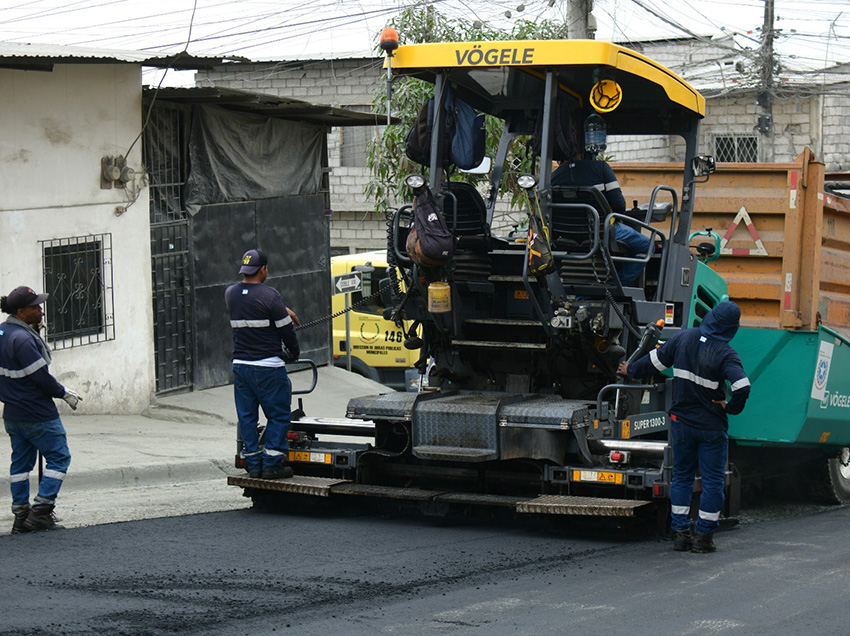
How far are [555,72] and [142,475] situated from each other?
5.52m

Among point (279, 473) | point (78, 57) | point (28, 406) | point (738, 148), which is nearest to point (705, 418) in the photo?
point (279, 473)

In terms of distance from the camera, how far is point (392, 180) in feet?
57.5

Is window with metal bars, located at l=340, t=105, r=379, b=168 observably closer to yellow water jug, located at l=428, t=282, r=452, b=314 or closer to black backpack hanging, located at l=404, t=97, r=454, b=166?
black backpack hanging, located at l=404, t=97, r=454, b=166

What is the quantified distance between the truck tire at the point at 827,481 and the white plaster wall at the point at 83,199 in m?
7.35

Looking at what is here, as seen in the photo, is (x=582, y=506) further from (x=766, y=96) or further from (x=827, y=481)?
(x=766, y=96)

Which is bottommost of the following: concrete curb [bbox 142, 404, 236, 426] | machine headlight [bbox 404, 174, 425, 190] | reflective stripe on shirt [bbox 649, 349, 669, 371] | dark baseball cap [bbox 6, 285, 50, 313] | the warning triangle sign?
concrete curb [bbox 142, 404, 236, 426]

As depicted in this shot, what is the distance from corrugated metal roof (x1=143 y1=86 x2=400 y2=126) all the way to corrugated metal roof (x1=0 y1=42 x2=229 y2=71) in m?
0.43

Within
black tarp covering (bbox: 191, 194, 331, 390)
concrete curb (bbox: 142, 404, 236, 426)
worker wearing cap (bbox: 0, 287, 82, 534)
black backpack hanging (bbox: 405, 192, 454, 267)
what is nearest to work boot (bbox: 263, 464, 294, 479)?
worker wearing cap (bbox: 0, 287, 82, 534)

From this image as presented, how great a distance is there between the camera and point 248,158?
52.2ft

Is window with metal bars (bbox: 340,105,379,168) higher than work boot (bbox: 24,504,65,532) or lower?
higher

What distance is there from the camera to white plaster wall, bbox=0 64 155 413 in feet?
41.3

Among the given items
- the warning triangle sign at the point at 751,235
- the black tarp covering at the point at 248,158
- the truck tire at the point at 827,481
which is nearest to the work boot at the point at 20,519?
the warning triangle sign at the point at 751,235

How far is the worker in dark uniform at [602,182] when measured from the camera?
817 centimetres

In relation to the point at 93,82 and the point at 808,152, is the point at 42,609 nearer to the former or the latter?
the point at 808,152
